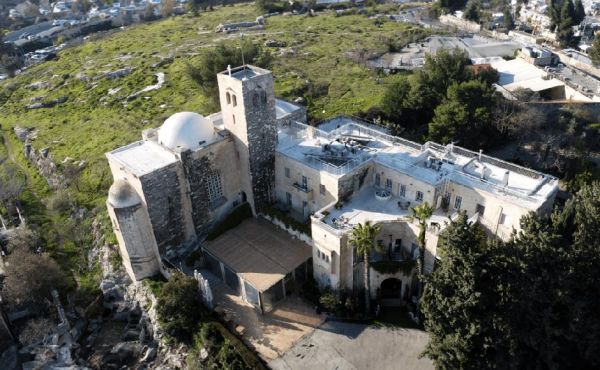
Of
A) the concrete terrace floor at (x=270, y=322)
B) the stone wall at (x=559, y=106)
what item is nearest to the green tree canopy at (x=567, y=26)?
the stone wall at (x=559, y=106)

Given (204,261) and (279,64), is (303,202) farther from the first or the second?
(279,64)

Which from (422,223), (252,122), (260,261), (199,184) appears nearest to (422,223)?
(422,223)

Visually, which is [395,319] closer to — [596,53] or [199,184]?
[199,184]

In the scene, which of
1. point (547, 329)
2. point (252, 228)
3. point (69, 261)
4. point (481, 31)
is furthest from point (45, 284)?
point (481, 31)

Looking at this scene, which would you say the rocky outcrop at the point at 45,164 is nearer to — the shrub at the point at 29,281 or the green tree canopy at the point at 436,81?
the shrub at the point at 29,281

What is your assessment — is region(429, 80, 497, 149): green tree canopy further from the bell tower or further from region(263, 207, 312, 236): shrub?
region(263, 207, 312, 236): shrub

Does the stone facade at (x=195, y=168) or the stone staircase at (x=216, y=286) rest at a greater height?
the stone facade at (x=195, y=168)

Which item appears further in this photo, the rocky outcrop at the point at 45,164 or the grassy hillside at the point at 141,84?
the grassy hillside at the point at 141,84
